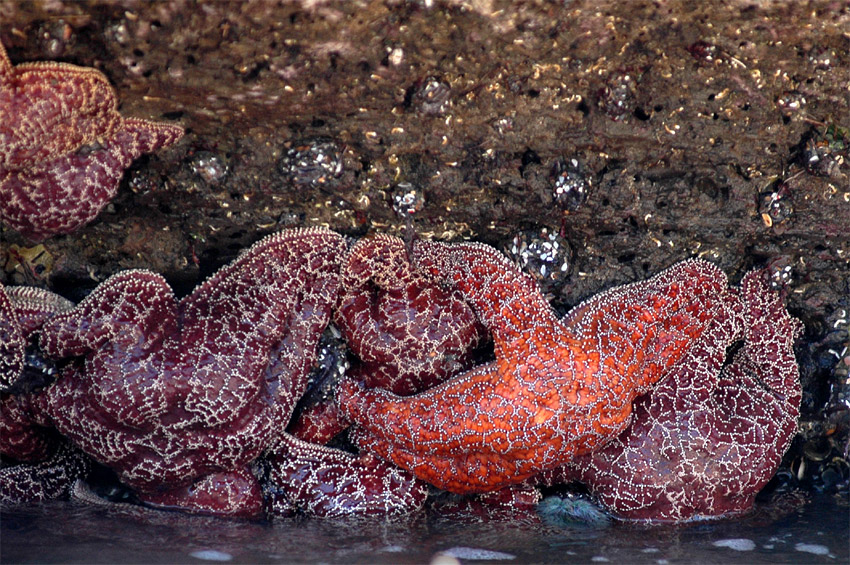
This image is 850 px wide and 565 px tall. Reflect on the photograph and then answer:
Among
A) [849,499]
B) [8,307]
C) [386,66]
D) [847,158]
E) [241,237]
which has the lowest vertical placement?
[849,499]

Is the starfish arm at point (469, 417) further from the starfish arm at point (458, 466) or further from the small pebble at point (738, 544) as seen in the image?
the small pebble at point (738, 544)

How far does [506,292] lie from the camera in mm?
4422

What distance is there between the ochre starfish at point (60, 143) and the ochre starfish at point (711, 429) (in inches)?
105

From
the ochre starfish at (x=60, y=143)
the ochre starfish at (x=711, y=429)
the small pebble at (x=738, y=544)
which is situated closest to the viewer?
the ochre starfish at (x=60, y=143)

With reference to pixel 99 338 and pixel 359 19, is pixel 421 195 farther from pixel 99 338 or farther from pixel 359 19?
pixel 99 338

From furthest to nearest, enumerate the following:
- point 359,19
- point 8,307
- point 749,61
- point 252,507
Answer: point 252,507 < point 8,307 < point 749,61 < point 359,19

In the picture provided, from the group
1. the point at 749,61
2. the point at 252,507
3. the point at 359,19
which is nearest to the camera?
the point at 359,19

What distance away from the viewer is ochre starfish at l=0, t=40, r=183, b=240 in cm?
356

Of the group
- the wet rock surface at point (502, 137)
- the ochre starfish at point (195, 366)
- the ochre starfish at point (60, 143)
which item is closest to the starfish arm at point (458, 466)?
the ochre starfish at point (195, 366)

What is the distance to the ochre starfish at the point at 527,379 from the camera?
433 cm

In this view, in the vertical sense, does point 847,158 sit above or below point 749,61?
below

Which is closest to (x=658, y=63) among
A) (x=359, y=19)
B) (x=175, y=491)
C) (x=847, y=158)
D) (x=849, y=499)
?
(x=847, y=158)

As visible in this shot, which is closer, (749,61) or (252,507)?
(749,61)

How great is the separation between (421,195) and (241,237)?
1119 mm
